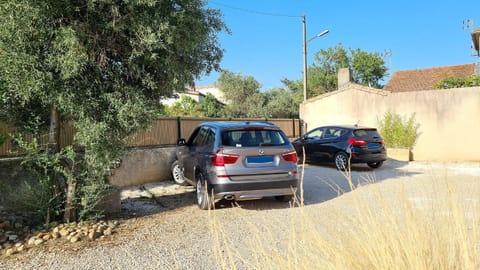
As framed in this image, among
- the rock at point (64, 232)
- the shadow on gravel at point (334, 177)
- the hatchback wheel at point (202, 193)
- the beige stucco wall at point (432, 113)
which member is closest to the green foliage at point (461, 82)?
the beige stucco wall at point (432, 113)

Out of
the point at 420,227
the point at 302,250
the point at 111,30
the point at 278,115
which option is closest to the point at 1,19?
the point at 111,30

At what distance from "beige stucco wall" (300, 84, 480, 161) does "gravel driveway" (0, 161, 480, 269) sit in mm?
8489

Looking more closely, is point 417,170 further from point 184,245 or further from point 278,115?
point 278,115

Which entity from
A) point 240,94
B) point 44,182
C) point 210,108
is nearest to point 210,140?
point 44,182

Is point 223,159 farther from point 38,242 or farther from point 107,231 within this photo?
point 38,242

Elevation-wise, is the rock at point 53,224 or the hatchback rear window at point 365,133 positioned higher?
the hatchback rear window at point 365,133

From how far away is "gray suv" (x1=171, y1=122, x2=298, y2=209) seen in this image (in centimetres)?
607

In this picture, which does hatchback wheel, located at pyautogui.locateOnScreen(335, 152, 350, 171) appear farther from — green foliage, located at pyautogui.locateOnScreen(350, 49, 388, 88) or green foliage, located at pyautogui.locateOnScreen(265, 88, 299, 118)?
green foliage, located at pyautogui.locateOnScreen(350, 49, 388, 88)

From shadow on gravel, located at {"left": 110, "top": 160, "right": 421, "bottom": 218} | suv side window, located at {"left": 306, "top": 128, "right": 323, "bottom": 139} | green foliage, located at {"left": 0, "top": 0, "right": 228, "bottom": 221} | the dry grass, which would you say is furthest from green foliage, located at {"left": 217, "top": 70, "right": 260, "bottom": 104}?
the dry grass

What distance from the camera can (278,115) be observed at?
3150 centimetres

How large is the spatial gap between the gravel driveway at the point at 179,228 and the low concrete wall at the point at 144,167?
1.47 feet

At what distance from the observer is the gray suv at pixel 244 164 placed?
6074mm

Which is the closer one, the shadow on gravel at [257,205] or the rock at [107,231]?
the rock at [107,231]

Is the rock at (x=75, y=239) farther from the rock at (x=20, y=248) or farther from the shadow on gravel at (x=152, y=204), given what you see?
the shadow on gravel at (x=152, y=204)
